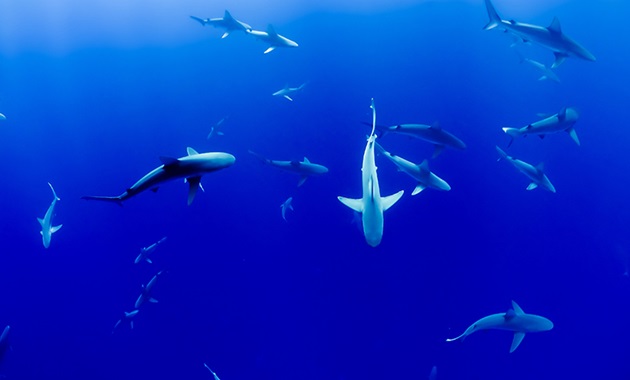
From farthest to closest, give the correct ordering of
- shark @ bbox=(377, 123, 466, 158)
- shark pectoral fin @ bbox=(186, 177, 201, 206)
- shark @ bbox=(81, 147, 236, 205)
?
shark @ bbox=(377, 123, 466, 158)
shark pectoral fin @ bbox=(186, 177, 201, 206)
shark @ bbox=(81, 147, 236, 205)

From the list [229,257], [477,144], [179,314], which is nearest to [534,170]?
[477,144]

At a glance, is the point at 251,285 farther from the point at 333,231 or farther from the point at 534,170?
the point at 534,170

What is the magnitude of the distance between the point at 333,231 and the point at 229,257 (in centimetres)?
275

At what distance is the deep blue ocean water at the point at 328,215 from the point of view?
11328 mm

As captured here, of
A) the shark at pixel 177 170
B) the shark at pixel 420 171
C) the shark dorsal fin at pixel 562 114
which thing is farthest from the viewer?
the shark dorsal fin at pixel 562 114

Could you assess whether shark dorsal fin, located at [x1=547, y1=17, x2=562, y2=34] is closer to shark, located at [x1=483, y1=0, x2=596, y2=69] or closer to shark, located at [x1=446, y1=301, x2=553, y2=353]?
shark, located at [x1=483, y1=0, x2=596, y2=69]

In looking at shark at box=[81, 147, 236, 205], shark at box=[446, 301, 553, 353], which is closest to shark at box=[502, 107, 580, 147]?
shark at box=[446, 301, 553, 353]

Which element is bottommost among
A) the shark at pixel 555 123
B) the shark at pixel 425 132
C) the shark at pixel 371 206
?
the shark at pixel 425 132

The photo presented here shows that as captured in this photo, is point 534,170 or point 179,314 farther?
point 179,314

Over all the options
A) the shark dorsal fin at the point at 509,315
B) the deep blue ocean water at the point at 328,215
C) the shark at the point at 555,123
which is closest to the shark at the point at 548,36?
the shark at the point at 555,123

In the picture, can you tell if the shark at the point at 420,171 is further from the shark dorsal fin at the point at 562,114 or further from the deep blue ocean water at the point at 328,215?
the deep blue ocean water at the point at 328,215

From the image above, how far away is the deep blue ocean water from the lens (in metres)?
11.3

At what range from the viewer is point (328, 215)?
1195 cm

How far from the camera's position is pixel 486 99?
12.3 metres
